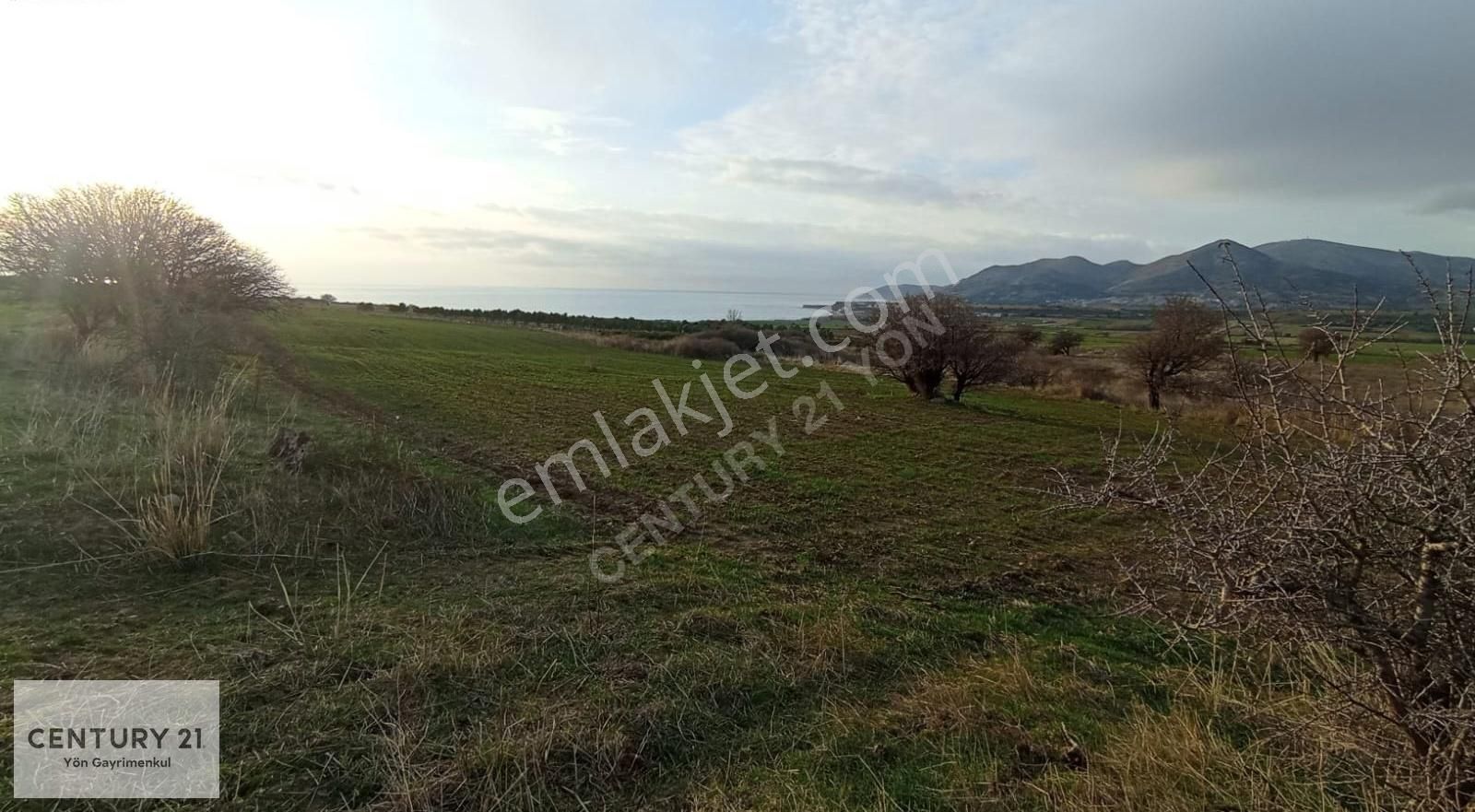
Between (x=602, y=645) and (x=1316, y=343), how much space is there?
3.84 metres

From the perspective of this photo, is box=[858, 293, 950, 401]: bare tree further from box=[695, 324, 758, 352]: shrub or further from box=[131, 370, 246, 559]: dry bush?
box=[695, 324, 758, 352]: shrub

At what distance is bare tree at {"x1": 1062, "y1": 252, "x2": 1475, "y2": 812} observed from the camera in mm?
2008

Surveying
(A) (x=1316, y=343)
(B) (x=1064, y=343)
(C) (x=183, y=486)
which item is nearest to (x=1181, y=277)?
(B) (x=1064, y=343)

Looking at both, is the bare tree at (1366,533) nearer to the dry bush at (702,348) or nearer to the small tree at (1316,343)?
the small tree at (1316,343)

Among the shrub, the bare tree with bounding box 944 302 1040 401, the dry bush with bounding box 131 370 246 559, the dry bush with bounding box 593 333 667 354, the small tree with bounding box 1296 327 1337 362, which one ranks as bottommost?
the dry bush with bounding box 131 370 246 559

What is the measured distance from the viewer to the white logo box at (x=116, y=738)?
2498 mm

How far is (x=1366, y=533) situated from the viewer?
2.13m

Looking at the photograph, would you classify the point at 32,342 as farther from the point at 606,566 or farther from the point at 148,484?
the point at 606,566

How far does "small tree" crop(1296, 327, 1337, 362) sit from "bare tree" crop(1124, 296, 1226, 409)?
2642 centimetres

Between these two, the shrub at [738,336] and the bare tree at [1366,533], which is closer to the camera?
the bare tree at [1366,533]

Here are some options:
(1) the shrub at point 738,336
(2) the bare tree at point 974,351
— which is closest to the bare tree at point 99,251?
(2) the bare tree at point 974,351

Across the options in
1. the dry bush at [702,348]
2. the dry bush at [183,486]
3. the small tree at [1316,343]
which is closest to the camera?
the small tree at [1316,343]

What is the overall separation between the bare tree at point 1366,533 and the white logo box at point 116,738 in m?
3.94

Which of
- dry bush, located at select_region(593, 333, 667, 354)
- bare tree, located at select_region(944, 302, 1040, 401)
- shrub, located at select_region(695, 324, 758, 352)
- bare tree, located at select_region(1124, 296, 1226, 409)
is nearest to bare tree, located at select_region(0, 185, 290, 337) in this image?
bare tree, located at select_region(944, 302, 1040, 401)
